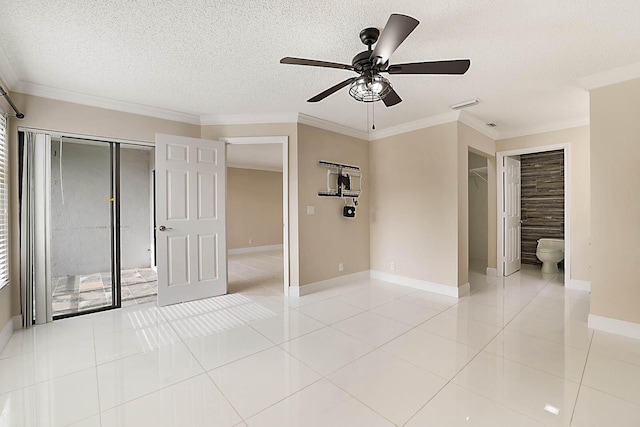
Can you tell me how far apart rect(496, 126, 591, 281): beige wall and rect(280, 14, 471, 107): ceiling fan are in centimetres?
340

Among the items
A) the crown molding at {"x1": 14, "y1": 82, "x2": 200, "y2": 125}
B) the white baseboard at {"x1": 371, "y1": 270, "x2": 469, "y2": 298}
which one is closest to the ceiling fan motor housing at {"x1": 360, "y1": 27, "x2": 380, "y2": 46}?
the crown molding at {"x1": 14, "y1": 82, "x2": 200, "y2": 125}

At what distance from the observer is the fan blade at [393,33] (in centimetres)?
144

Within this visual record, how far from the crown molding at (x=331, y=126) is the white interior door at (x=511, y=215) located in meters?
2.42

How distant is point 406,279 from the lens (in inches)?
167

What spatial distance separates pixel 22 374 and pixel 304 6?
319 cm

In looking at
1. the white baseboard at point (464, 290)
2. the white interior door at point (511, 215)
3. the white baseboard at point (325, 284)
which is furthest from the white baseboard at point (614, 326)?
the white baseboard at point (325, 284)

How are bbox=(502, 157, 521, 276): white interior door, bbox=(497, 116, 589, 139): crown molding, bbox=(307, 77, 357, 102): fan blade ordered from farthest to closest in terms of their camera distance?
bbox=(502, 157, 521, 276): white interior door, bbox=(497, 116, 589, 139): crown molding, bbox=(307, 77, 357, 102): fan blade

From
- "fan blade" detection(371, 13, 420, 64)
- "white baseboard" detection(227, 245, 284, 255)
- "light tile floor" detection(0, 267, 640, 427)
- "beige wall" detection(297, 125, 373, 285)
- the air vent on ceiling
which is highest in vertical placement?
the air vent on ceiling

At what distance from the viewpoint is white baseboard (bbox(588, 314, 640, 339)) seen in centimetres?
253

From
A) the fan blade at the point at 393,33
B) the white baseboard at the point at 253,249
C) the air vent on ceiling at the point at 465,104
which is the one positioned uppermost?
the air vent on ceiling at the point at 465,104

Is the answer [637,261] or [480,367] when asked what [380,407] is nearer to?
[480,367]

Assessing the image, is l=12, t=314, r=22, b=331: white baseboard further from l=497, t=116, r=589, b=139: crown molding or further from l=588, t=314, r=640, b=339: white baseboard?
l=497, t=116, r=589, b=139: crown molding

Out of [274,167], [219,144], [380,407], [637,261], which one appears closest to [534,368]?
[380,407]

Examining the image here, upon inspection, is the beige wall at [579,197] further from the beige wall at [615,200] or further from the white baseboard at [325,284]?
the white baseboard at [325,284]
